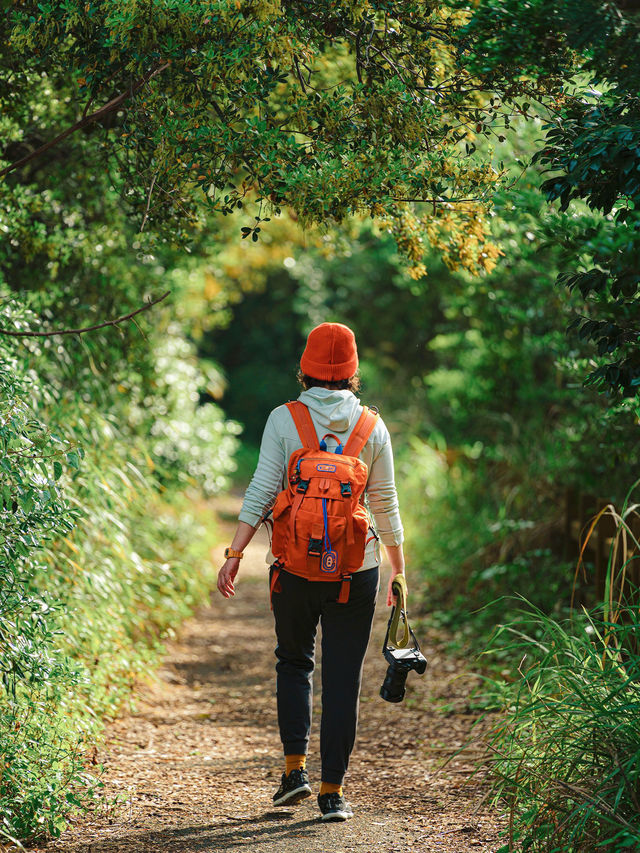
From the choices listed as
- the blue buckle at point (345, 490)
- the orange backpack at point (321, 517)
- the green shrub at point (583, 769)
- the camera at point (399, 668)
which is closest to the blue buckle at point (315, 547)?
the orange backpack at point (321, 517)

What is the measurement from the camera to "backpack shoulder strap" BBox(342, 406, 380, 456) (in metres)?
3.78

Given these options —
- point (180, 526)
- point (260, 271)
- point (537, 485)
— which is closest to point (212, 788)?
point (537, 485)

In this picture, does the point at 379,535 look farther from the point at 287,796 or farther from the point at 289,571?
the point at 287,796

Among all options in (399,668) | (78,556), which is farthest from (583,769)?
(78,556)

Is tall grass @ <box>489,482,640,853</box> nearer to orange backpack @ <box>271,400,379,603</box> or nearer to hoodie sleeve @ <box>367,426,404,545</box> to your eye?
hoodie sleeve @ <box>367,426,404,545</box>

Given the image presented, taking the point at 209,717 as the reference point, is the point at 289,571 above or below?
above

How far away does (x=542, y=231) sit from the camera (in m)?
4.38

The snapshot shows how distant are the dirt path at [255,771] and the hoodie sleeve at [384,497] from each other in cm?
117

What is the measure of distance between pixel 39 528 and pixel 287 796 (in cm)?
150

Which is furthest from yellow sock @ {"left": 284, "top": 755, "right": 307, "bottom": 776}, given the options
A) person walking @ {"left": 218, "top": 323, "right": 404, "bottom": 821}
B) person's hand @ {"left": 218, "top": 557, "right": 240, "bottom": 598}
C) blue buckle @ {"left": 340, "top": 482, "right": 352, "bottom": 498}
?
blue buckle @ {"left": 340, "top": 482, "right": 352, "bottom": 498}

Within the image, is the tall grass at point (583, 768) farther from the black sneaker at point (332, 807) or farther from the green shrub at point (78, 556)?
the green shrub at point (78, 556)

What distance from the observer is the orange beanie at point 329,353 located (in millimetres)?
3863

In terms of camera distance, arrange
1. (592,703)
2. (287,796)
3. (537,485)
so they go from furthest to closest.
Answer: (537,485) < (287,796) < (592,703)

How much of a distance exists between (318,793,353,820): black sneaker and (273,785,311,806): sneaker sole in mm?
70
